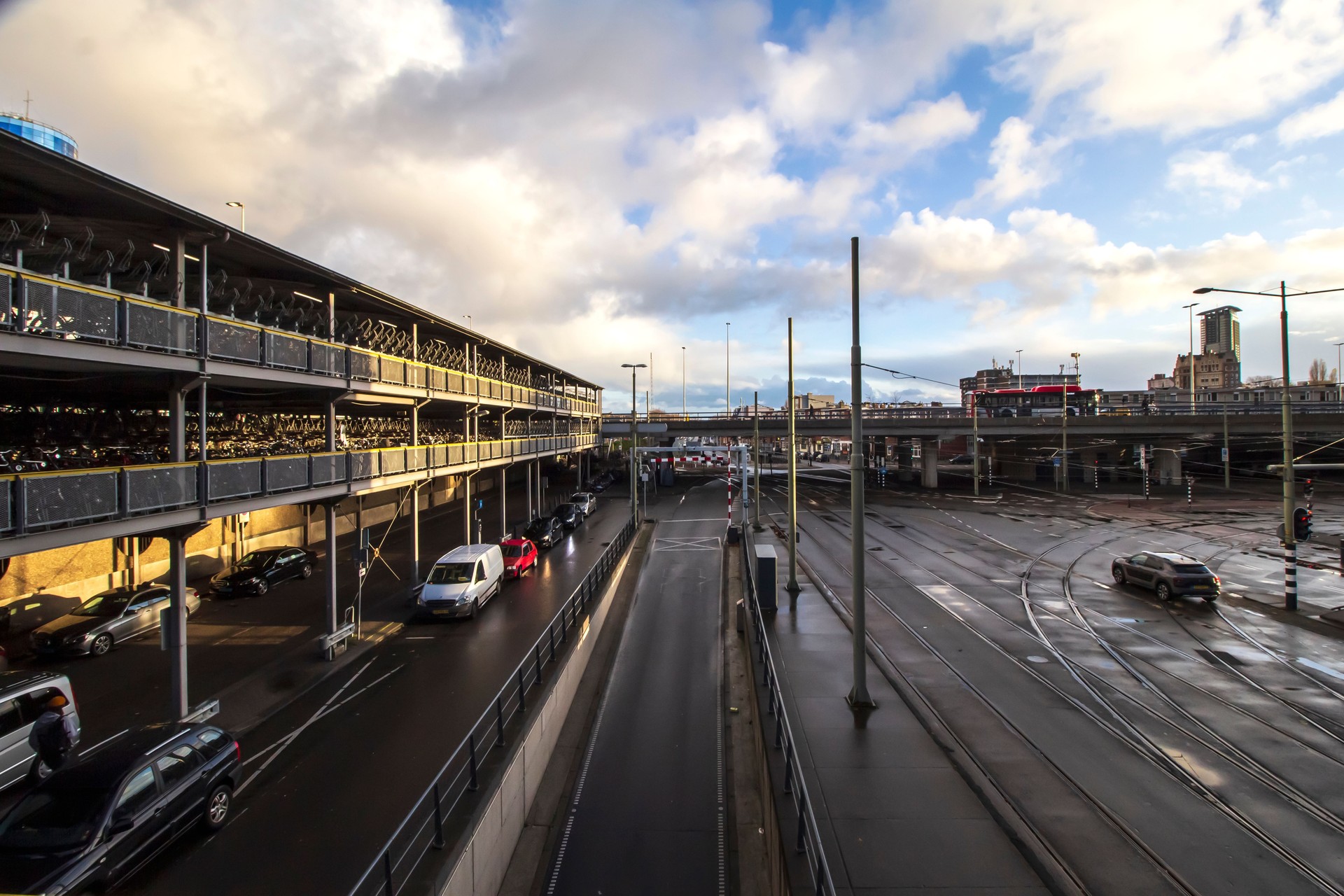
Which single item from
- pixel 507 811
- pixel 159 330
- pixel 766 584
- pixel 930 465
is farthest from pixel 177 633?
pixel 930 465

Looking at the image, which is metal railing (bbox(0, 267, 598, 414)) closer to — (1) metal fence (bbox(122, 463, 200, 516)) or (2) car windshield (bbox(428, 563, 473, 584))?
(1) metal fence (bbox(122, 463, 200, 516))

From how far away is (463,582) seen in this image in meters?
18.5

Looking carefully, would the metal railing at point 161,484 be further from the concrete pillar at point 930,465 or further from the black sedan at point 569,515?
the concrete pillar at point 930,465

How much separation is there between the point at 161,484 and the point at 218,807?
5.28 metres

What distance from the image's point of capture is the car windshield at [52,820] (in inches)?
256

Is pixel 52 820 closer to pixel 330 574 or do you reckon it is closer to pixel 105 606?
pixel 330 574

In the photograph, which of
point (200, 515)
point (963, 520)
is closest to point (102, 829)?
point (200, 515)

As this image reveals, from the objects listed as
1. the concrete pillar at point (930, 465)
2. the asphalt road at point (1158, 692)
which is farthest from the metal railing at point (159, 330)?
the concrete pillar at point (930, 465)

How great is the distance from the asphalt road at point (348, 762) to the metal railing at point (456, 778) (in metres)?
0.45

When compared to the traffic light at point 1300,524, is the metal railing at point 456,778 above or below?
below

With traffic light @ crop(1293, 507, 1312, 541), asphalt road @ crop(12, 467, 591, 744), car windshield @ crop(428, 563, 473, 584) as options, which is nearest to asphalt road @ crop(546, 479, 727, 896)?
car windshield @ crop(428, 563, 473, 584)

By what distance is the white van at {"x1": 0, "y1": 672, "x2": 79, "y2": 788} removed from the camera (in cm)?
887

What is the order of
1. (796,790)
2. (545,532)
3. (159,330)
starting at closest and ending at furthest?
(796,790) < (159,330) < (545,532)

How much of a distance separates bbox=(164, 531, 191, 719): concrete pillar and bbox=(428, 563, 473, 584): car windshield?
7.75 m
